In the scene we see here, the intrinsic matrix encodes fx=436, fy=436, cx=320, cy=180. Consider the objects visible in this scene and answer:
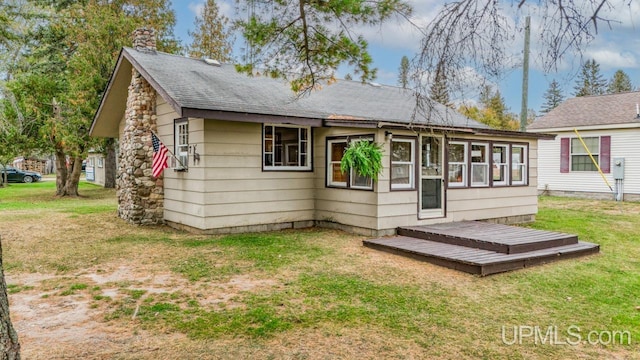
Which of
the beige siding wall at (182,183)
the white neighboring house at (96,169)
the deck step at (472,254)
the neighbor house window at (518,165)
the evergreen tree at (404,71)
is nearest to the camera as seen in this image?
the evergreen tree at (404,71)

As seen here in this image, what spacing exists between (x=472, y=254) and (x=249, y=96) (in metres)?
5.88

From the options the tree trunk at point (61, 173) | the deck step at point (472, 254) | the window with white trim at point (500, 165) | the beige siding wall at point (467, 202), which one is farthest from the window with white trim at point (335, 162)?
A: the tree trunk at point (61, 173)

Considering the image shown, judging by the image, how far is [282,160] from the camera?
991 centimetres

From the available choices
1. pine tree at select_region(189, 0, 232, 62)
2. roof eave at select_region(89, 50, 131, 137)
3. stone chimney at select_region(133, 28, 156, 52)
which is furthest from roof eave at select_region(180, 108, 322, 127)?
pine tree at select_region(189, 0, 232, 62)

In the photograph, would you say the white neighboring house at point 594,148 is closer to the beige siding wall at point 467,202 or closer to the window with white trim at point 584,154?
the window with white trim at point 584,154

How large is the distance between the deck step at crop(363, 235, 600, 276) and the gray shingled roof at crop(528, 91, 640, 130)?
34.6 ft

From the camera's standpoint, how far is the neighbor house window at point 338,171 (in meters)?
9.26

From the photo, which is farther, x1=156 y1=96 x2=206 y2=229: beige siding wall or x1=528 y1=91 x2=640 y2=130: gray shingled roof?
x1=528 y1=91 x2=640 y2=130: gray shingled roof

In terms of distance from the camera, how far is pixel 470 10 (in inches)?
141

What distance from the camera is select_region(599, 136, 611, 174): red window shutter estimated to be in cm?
Result: 1612

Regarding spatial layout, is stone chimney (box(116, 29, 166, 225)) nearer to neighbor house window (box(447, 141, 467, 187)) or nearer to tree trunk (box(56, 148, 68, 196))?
neighbor house window (box(447, 141, 467, 187))

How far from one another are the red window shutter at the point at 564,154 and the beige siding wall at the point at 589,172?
0.18 m

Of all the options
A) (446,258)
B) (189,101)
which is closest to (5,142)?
(189,101)

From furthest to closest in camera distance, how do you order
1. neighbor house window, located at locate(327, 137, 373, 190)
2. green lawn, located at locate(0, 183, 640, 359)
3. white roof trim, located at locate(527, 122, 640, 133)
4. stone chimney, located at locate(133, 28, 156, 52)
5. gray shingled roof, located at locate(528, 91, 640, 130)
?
1. gray shingled roof, located at locate(528, 91, 640, 130)
2. white roof trim, located at locate(527, 122, 640, 133)
3. stone chimney, located at locate(133, 28, 156, 52)
4. neighbor house window, located at locate(327, 137, 373, 190)
5. green lawn, located at locate(0, 183, 640, 359)
